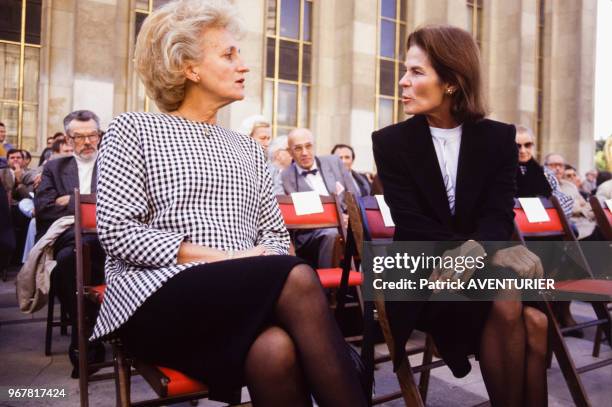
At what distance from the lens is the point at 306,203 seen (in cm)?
412

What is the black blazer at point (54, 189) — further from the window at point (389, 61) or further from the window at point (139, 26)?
the window at point (389, 61)

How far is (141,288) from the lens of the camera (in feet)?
5.84

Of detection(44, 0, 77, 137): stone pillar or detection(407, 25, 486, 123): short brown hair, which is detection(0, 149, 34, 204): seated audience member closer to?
detection(44, 0, 77, 137): stone pillar

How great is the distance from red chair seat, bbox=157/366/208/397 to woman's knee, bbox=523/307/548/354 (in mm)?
1291

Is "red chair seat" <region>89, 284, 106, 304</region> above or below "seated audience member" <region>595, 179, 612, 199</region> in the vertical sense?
below

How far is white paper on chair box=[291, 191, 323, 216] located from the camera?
A: 13.4 ft

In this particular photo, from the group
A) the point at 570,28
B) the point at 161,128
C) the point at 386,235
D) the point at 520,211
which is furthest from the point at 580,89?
the point at 161,128

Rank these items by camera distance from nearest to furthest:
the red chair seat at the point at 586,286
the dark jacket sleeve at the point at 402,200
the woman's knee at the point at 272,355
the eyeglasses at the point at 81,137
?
the woman's knee at the point at 272,355 → the dark jacket sleeve at the point at 402,200 → the red chair seat at the point at 586,286 → the eyeglasses at the point at 81,137

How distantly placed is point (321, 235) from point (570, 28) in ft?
53.7

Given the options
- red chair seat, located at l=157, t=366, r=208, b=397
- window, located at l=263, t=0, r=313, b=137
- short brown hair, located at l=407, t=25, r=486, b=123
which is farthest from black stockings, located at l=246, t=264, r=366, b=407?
window, located at l=263, t=0, r=313, b=137

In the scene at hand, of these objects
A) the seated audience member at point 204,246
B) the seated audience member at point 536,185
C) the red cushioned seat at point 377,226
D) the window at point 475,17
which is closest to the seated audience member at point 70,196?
the seated audience member at point 204,246

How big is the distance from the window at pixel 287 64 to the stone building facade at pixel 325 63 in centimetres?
Answer: 3

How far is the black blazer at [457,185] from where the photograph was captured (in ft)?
7.80

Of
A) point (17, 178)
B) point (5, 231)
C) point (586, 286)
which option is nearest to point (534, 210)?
point (586, 286)
